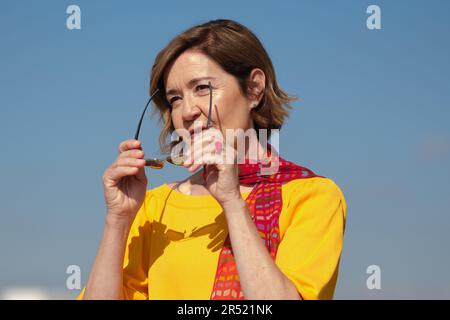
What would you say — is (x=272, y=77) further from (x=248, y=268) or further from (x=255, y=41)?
(x=248, y=268)

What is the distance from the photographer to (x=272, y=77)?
4453mm

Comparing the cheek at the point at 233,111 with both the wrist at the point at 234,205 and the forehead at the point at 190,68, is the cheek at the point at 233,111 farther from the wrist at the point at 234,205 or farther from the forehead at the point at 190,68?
the wrist at the point at 234,205

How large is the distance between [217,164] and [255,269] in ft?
1.76

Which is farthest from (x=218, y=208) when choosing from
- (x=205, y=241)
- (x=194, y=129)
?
(x=194, y=129)

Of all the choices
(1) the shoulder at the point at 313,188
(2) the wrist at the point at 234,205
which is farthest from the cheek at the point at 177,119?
(2) the wrist at the point at 234,205

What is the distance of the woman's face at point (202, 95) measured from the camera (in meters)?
4.05

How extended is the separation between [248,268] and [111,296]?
3.02 feet

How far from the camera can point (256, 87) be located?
14.2 ft

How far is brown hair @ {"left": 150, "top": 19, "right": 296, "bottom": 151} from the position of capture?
4199 millimetres

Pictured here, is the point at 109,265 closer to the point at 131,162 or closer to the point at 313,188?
the point at 131,162
